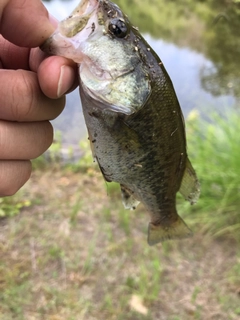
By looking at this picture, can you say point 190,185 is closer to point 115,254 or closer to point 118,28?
point 118,28

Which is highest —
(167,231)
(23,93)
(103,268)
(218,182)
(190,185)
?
(23,93)

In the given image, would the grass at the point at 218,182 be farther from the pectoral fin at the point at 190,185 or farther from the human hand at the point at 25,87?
the human hand at the point at 25,87

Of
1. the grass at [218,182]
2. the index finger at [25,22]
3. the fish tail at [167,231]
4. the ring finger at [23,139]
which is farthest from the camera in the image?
the grass at [218,182]

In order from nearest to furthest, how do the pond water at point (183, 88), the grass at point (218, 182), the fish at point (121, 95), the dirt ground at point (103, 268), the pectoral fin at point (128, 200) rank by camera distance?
the fish at point (121, 95), the pectoral fin at point (128, 200), the dirt ground at point (103, 268), the grass at point (218, 182), the pond water at point (183, 88)

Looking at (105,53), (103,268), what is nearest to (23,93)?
(105,53)

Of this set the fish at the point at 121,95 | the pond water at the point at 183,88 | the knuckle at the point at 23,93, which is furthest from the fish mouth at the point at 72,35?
the pond water at the point at 183,88

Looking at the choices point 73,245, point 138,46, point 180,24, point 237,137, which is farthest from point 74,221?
point 180,24
